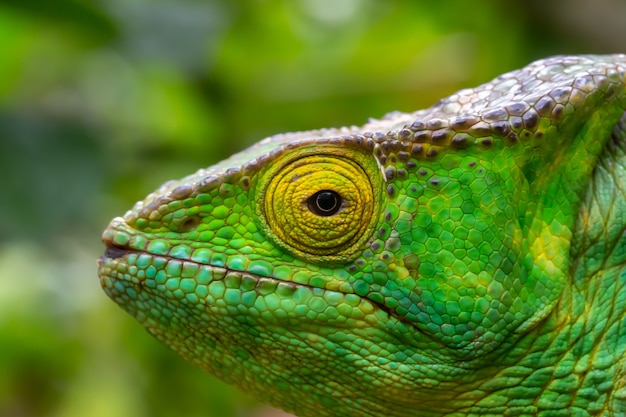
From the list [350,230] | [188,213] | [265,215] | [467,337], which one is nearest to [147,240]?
[188,213]

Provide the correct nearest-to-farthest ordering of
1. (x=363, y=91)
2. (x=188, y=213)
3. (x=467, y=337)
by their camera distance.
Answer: (x=467, y=337), (x=188, y=213), (x=363, y=91)

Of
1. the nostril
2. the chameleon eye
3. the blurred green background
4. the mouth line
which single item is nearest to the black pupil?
the chameleon eye

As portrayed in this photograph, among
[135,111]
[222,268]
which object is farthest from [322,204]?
[135,111]

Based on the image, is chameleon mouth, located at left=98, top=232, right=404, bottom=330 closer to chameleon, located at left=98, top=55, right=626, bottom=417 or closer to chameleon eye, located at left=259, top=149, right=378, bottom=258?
chameleon, located at left=98, top=55, right=626, bottom=417

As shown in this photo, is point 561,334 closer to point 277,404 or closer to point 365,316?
point 365,316

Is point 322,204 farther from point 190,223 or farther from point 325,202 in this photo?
point 190,223

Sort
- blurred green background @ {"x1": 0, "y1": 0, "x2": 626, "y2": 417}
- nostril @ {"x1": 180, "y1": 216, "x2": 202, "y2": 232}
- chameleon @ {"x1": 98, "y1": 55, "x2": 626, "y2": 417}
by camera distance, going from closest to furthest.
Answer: chameleon @ {"x1": 98, "y1": 55, "x2": 626, "y2": 417}, nostril @ {"x1": 180, "y1": 216, "x2": 202, "y2": 232}, blurred green background @ {"x1": 0, "y1": 0, "x2": 626, "y2": 417}

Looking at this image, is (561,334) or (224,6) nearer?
(561,334)
